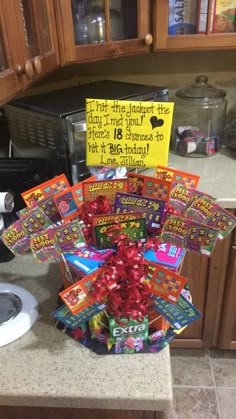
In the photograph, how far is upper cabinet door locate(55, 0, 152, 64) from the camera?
1.07 m

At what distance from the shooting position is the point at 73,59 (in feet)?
3.65

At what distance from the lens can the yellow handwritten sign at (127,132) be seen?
64cm

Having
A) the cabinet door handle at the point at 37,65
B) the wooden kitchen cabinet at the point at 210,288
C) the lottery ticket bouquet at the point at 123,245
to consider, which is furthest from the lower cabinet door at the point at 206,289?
the cabinet door handle at the point at 37,65

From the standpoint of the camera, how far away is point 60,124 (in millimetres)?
991

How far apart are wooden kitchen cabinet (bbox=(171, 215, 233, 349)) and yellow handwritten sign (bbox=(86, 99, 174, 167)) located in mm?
695

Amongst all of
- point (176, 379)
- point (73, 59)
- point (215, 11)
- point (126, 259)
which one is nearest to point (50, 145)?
point (73, 59)

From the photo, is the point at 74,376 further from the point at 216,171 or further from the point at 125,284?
the point at 216,171

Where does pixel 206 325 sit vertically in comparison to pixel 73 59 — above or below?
below

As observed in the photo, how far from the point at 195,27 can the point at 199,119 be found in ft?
1.40

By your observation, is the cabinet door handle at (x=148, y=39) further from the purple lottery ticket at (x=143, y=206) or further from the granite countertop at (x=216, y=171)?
the purple lottery ticket at (x=143, y=206)

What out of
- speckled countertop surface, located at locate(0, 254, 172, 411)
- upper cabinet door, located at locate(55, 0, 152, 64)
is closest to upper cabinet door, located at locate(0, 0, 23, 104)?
upper cabinet door, located at locate(55, 0, 152, 64)

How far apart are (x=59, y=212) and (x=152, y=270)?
0.21 meters

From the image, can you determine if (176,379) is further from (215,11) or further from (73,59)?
(215,11)

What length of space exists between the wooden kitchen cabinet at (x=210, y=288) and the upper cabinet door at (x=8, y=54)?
846 mm
